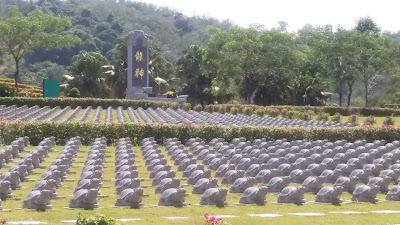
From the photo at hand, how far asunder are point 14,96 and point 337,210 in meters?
51.2

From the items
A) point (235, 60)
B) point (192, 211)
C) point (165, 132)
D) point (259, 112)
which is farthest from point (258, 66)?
point (192, 211)

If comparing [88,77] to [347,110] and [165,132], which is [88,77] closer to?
[347,110]

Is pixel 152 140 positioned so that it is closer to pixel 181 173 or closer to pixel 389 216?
pixel 181 173

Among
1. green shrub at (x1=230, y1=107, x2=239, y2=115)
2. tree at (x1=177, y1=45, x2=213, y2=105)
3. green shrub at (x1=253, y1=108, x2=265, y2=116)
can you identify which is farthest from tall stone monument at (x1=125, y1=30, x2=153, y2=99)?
green shrub at (x1=253, y1=108, x2=265, y2=116)

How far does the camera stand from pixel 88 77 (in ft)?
263

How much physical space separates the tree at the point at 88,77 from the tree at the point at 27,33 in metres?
3.38

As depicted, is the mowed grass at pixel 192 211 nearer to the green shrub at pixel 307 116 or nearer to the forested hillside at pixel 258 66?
the green shrub at pixel 307 116

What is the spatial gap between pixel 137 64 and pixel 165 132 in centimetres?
3929

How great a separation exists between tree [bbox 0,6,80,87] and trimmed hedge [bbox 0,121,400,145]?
3957 cm

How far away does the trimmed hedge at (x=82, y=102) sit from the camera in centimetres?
6109

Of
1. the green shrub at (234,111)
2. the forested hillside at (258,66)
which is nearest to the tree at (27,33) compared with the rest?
the forested hillside at (258,66)

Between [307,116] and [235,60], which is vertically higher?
[235,60]

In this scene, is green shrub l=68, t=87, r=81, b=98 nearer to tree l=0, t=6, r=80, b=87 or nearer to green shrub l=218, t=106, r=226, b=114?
tree l=0, t=6, r=80, b=87

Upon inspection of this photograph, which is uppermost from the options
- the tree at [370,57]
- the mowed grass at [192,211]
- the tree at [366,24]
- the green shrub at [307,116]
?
the tree at [366,24]
